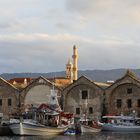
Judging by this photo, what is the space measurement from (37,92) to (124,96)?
54.3ft

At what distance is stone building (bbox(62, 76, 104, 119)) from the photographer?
83.0 m

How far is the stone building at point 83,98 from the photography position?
83000 mm

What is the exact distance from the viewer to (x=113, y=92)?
8212 cm

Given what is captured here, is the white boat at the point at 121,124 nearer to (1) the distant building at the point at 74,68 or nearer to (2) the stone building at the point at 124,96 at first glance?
(2) the stone building at the point at 124,96

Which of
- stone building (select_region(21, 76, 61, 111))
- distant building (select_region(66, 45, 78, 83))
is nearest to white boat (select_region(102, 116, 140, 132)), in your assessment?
stone building (select_region(21, 76, 61, 111))

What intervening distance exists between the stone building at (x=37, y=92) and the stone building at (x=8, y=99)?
160 centimetres

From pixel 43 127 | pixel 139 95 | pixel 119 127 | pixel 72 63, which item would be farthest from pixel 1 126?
pixel 72 63

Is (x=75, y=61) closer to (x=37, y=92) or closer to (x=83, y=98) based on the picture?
(x=37, y=92)

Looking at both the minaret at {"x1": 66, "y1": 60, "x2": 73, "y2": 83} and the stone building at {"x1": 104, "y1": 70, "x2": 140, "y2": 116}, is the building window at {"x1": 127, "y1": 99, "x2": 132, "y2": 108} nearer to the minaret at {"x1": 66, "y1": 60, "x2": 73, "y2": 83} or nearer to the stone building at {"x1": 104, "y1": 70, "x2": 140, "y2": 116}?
the stone building at {"x1": 104, "y1": 70, "x2": 140, "y2": 116}

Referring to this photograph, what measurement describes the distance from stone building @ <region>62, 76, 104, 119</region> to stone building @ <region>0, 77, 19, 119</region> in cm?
989

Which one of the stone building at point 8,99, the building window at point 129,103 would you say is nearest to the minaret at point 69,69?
the stone building at point 8,99

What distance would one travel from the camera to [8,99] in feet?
297

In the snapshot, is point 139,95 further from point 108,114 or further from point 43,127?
point 43,127

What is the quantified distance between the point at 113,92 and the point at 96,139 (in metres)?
24.6
